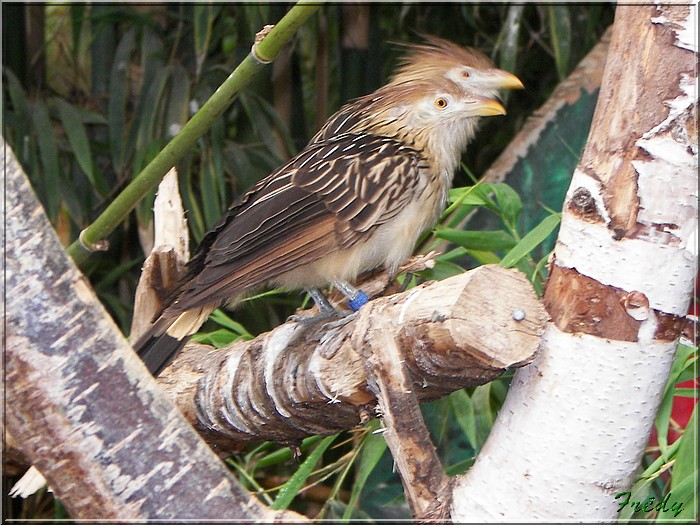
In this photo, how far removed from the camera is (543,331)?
1.22m

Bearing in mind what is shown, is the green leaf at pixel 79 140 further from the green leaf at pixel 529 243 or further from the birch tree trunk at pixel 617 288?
the birch tree trunk at pixel 617 288

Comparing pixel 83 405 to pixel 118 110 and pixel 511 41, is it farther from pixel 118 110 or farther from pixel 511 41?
pixel 511 41

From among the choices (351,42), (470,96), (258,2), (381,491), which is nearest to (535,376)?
(470,96)

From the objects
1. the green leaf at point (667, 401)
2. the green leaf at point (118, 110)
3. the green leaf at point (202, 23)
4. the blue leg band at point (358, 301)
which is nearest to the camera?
the green leaf at point (667, 401)

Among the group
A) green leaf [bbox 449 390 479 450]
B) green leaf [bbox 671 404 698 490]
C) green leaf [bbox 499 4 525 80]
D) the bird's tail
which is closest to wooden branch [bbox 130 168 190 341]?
the bird's tail

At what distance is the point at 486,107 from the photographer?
1.87m

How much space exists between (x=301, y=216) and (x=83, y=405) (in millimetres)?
701

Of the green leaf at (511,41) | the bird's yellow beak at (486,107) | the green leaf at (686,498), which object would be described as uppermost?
the bird's yellow beak at (486,107)

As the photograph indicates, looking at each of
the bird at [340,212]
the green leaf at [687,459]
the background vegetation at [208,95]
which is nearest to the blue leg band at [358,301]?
the bird at [340,212]

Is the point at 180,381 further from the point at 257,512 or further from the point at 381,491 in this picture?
the point at 381,491

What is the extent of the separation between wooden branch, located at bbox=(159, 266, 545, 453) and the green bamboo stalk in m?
0.34

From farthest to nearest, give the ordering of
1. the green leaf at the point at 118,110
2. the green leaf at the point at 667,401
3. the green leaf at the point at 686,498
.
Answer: the green leaf at the point at 118,110 < the green leaf at the point at 667,401 < the green leaf at the point at 686,498

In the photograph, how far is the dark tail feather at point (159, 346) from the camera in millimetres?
1603

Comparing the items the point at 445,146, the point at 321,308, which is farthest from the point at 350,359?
the point at 445,146
